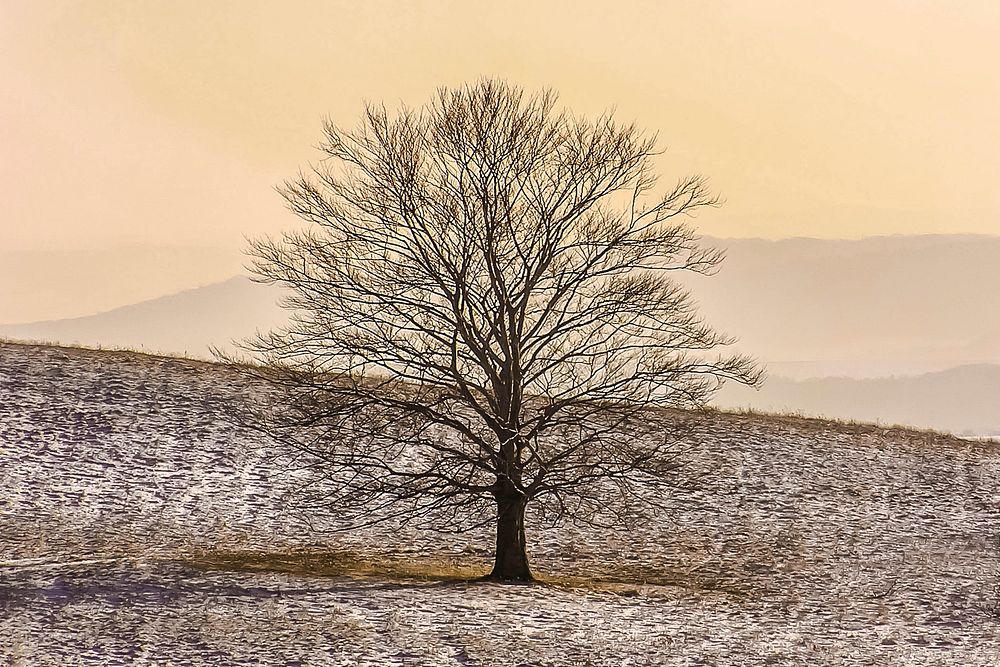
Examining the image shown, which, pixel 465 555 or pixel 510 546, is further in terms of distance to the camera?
pixel 465 555

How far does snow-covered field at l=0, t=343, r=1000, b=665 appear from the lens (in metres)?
19.9

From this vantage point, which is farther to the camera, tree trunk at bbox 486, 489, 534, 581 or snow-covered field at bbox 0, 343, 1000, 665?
tree trunk at bbox 486, 489, 534, 581

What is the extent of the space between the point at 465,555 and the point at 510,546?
4987 mm

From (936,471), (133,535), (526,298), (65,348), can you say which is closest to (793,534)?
(936,471)

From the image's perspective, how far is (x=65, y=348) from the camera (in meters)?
40.4

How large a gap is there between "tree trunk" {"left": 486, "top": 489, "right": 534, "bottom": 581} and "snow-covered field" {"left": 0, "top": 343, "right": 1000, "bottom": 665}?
79cm

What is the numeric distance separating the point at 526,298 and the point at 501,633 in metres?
6.86

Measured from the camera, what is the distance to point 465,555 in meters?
30.0

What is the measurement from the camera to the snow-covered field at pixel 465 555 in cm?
1989

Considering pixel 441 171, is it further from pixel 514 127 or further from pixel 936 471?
pixel 936 471

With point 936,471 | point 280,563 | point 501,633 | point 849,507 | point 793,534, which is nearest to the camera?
point 501,633

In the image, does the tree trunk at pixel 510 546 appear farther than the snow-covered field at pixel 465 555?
Yes

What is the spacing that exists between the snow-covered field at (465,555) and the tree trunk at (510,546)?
2.59ft

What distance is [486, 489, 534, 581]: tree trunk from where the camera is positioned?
25078mm
